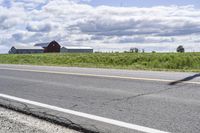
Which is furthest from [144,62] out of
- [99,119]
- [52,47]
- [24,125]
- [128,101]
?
[52,47]

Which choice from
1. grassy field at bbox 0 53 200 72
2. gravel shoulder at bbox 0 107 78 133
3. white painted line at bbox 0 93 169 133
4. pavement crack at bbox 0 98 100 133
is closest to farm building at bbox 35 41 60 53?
grassy field at bbox 0 53 200 72

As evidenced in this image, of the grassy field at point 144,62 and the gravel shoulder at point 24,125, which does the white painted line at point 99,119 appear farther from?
the grassy field at point 144,62

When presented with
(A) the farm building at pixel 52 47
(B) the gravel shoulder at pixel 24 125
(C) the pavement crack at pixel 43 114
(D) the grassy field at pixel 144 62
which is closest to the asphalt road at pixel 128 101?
(C) the pavement crack at pixel 43 114

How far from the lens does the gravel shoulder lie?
18.1 feet

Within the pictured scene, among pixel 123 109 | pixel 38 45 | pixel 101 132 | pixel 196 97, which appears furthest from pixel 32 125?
pixel 38 45

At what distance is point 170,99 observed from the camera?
743 centimetres

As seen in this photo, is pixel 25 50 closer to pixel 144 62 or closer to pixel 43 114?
pixel 144 62

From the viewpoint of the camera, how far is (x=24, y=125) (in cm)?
586

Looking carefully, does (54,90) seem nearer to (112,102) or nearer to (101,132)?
(112,102)

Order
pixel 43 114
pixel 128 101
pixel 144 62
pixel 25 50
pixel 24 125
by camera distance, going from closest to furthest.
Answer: pixel 24 125 < pixel 43 114 < pixel 128 101 < pixel 144 62 < pixel 25 50

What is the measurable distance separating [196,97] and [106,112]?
87.8 inches

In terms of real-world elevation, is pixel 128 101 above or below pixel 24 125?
above

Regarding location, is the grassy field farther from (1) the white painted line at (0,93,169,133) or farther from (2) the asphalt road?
(1) the white painted line at (0,93,169,133)

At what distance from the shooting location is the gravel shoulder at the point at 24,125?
5.52m
